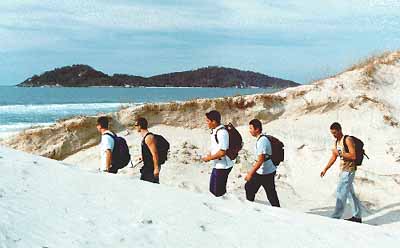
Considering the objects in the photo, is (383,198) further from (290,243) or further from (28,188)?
(28,188)

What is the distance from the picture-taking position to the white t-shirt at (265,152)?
27.0 feet

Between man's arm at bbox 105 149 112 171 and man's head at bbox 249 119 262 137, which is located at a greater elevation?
Result: man's head at bbox 249 119 262 137

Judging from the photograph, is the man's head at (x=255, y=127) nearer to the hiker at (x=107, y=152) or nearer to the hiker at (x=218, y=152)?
the hiker at (x=218, y=152)

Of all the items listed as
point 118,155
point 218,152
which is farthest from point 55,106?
point 218,152

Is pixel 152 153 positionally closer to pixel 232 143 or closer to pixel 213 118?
pixel 213 118

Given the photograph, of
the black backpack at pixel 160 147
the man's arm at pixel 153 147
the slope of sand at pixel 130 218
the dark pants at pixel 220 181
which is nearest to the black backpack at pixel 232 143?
the dark pants at pixel 220 181

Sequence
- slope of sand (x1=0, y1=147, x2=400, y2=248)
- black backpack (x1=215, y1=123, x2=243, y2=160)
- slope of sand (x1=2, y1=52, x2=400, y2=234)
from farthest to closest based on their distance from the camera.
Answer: slope of sand (x1=2, y1=52, x2=400, y2=234) → black backpack (x1=215, y1=123, x2=243, y2=160) → slope of sand (x1=0, y1=147, x2=400, y2=248)

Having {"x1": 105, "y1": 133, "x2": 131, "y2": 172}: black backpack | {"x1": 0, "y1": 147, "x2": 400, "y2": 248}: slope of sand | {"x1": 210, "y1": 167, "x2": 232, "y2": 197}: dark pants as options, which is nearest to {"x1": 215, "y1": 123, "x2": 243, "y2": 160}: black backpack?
{"x1": 210, "y1": 167, "x2": 232, "y2": 197}: dark pants

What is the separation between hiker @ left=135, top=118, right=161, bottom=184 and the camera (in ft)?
26.2

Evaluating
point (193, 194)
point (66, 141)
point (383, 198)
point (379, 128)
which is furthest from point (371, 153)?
point (193, 194)

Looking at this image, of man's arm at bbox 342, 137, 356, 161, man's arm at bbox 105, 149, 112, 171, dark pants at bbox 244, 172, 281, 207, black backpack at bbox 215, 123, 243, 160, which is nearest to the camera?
man's arm at bbox 105, 149, 112, 171

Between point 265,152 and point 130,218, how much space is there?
3.37 meters

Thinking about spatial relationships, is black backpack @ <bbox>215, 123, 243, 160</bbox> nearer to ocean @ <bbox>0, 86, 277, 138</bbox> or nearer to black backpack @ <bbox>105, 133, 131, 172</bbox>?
black backpack @ <bbox>105, 133, 131, 172</bbox>

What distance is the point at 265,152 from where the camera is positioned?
8250 mm
